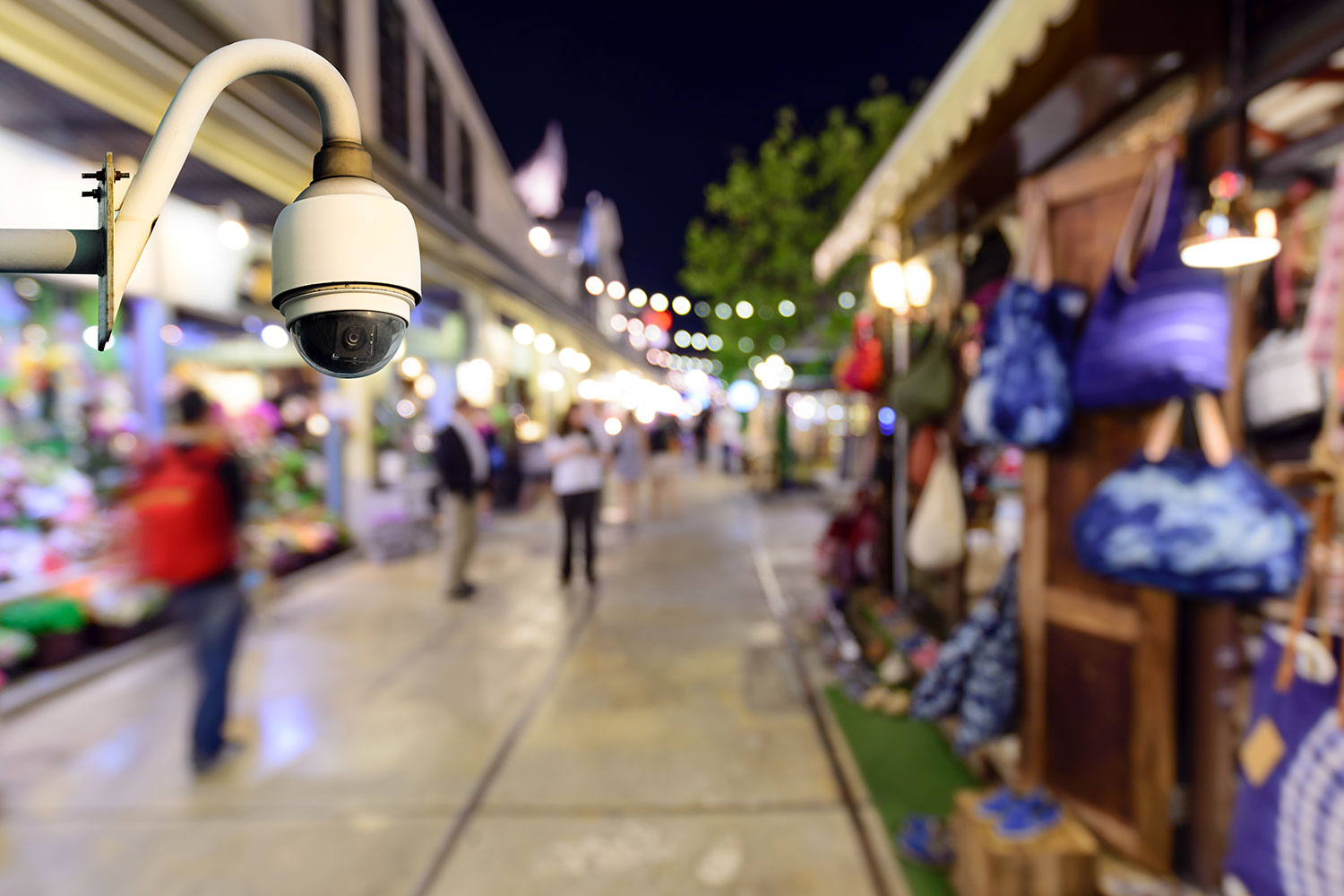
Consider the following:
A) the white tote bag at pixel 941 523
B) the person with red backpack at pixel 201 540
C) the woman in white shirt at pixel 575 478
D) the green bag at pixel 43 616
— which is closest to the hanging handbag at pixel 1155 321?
the white tote bag at pixel 941 523

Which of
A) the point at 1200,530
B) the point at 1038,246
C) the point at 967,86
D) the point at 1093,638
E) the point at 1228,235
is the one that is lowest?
the point at 1093,638

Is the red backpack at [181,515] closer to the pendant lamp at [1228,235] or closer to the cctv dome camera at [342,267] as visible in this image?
the cctv dome camera at [342,267]

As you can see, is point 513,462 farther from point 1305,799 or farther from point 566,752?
point 1305,799

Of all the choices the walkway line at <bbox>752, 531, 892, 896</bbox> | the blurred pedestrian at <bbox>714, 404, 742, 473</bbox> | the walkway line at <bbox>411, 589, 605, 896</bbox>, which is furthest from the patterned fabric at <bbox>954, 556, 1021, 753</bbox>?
the blurred pedestrian at <bbox>714, 404, 742, 473</bbox>

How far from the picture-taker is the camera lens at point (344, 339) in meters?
0.96

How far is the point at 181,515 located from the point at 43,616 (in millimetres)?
2260


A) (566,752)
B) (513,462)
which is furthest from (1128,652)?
(513,462)

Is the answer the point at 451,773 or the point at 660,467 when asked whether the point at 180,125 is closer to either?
the point at 451,773

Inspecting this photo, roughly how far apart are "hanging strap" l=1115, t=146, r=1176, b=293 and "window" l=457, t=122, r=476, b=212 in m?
12.1

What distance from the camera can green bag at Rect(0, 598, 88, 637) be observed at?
15.0 ft

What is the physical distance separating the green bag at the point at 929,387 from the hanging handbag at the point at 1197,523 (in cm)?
172

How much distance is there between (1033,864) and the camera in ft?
7.78

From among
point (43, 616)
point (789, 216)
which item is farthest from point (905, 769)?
point (789, 216)

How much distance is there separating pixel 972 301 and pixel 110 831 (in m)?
5.03
